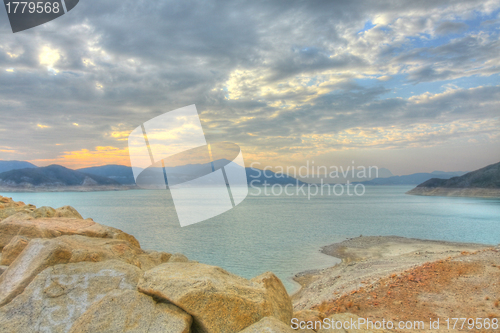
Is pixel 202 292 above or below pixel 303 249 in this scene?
above

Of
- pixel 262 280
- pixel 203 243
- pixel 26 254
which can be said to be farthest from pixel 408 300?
pixel 203 243

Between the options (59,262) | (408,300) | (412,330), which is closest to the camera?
(59,262)

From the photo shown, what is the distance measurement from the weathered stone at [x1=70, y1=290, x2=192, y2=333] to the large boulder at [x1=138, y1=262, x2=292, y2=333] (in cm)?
20

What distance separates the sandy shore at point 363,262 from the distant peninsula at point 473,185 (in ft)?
523

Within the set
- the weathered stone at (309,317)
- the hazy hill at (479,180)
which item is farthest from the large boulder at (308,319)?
the hazy hill at (479,180)

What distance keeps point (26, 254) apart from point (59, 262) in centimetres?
86

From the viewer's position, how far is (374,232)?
46.8m

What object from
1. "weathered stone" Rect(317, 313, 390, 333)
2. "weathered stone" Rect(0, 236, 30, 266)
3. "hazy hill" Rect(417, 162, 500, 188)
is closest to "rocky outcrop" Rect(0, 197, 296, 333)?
"weathered stone" Rect(317, 313, 390, 333)

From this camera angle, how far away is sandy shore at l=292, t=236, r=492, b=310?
15171 mm

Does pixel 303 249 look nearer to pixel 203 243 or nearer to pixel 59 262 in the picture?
pixel 203 243

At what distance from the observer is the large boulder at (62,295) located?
5.43 meters

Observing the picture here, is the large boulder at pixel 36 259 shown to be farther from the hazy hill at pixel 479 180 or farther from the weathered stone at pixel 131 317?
the hazy hill at pixel 479 180

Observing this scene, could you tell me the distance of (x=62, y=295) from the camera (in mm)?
5965

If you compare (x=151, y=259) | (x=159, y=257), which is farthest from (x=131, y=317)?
(x=159, y=257)
